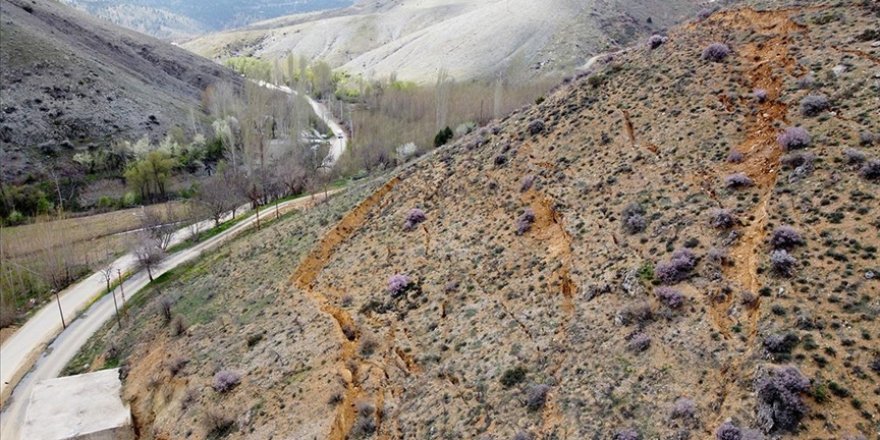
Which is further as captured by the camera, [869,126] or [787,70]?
[787,70]

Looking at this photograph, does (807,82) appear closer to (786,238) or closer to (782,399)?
(786,238)

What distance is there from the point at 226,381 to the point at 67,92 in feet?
285

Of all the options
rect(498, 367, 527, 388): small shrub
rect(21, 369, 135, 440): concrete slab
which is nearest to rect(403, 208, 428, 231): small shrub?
rect(498, 367, 527, 388): small shrub

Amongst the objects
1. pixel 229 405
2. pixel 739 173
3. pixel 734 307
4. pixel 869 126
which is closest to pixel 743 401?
pixel 734 307

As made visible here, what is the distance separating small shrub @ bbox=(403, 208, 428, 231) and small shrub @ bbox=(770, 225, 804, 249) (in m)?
16.3

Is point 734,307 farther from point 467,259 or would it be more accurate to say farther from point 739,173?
point 467,259

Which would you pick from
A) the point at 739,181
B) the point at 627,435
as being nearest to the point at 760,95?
the point at 739,181

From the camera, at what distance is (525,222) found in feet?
80.2

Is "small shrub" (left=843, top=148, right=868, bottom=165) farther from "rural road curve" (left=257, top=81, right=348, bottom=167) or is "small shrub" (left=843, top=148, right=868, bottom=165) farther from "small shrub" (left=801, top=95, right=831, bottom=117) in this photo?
"rural road curve" (left=257, top=81, right=348, bottom=167)

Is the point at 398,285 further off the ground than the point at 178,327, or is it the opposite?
the point at 398,285

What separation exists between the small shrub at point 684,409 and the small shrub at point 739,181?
9.22 m

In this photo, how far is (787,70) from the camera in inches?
944

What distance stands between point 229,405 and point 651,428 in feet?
53.8

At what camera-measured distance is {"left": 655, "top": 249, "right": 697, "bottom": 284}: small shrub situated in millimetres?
17719
